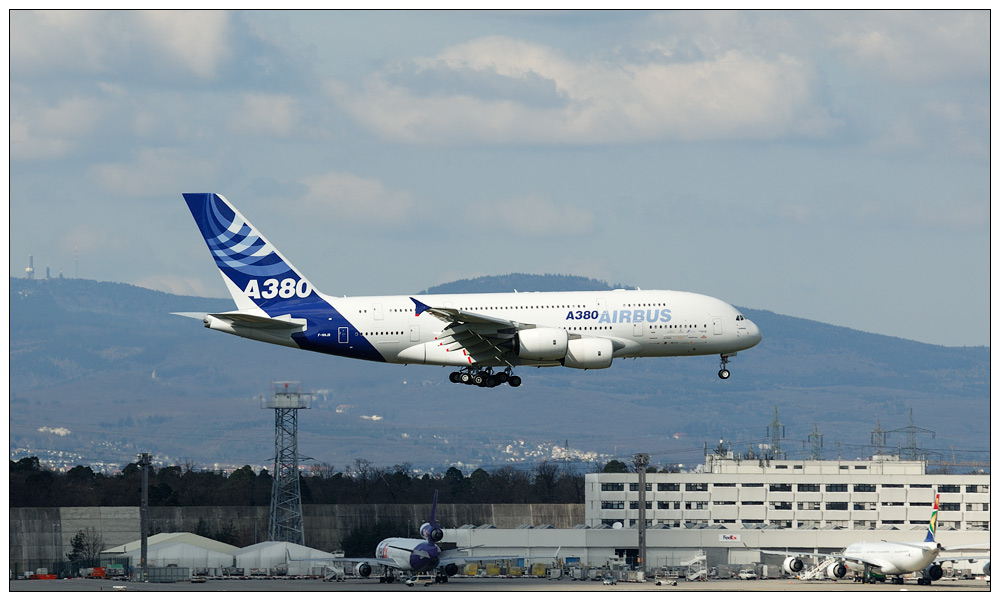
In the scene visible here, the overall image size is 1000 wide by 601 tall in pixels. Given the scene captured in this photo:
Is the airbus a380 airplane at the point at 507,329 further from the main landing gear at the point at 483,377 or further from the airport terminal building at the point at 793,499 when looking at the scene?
the airport terminal building at the point at 793,499

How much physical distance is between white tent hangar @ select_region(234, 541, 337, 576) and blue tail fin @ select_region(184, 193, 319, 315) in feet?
130

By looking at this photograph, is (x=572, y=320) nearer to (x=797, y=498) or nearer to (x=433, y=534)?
(x=433, y=534)

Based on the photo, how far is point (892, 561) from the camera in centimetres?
9881

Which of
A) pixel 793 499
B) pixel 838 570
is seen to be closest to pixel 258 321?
pixel 838 570

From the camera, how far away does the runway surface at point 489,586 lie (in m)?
92.3

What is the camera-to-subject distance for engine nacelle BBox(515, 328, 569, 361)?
7312 cm

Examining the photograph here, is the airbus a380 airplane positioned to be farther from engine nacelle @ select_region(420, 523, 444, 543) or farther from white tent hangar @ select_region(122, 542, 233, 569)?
white tent hangar @ select_region(122, 542, 233, 569)

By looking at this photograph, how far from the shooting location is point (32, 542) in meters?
123

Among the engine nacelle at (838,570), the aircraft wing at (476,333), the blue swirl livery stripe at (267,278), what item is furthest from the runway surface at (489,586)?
the blue swirl livery stripe at (267,278)

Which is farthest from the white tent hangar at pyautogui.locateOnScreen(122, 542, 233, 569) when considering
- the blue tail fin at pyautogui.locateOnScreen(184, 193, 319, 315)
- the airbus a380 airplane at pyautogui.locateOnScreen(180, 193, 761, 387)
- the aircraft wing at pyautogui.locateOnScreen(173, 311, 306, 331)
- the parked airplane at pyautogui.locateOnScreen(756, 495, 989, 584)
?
the aircraft wing at pyautogui.locateOnScreen(173, 311, 306, 331)

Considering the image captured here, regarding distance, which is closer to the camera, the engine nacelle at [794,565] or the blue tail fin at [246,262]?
the blue tail fin at [246,262]

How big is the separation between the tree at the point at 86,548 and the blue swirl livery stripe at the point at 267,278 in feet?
150

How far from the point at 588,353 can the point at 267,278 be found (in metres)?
17.7

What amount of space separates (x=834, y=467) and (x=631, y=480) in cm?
1986
